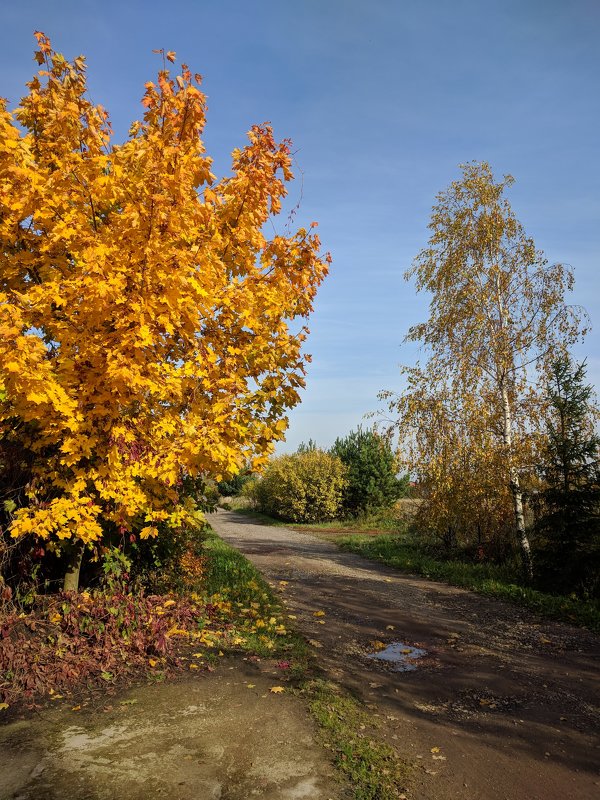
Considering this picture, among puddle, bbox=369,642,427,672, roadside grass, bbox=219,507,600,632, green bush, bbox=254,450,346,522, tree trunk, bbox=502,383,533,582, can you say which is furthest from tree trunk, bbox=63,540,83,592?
green bush, bbox=254,450,346,522

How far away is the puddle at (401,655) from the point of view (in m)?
6.00

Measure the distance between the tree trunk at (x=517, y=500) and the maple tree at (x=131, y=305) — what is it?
7.39 metres

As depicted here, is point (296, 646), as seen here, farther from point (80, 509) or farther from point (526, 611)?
point (526, 611)

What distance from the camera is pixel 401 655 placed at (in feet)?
21.0

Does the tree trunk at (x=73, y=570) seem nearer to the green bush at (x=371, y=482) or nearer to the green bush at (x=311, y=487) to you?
the green bush at (x=311, y=487)

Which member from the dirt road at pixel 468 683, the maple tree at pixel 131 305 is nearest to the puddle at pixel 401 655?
the dirt road at pixel 468 683

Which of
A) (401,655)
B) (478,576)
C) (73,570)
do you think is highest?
(73,570)

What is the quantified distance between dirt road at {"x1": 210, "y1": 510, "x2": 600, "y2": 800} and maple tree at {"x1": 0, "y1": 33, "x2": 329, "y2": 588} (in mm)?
2766

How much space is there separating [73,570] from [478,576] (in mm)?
8520

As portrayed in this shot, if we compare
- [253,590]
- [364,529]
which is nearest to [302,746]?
[253,590]

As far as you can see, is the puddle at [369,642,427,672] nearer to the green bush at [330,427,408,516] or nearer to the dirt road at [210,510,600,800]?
the dirt road at [210,510,600,800]

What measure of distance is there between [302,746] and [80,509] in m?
2.79

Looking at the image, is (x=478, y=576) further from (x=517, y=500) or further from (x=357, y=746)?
(x=357, y=746)

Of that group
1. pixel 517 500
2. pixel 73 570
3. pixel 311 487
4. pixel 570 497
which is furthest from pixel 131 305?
pixel 311 487
